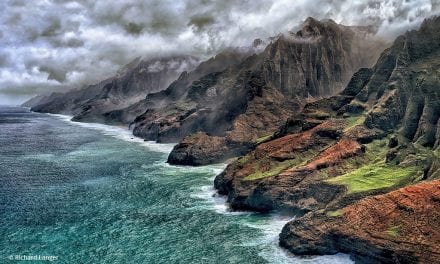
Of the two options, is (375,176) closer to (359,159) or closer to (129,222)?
(359,159)

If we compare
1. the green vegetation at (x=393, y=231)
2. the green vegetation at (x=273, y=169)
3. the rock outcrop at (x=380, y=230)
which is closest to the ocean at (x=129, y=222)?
the rock outcrop at (x=380, y=230)

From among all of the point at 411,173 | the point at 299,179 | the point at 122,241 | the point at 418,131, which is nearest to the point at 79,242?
the point at 122,241

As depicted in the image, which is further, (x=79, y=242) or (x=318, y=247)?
(x=79, y=242)

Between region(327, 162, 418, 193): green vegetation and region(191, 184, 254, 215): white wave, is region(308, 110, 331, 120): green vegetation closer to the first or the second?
region(191, 184, 254, 215): white wave

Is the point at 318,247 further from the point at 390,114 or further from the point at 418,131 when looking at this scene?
the point at 390,114

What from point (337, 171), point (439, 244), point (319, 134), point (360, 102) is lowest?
point (439, 244)

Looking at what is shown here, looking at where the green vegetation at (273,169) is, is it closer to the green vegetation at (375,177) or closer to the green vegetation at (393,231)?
the green vegetation at (375,177)
